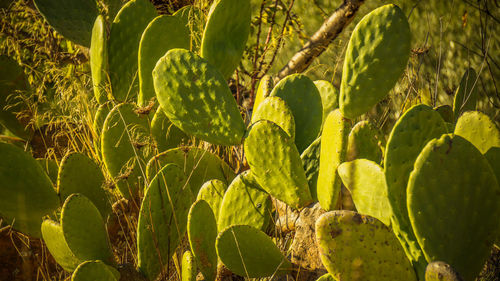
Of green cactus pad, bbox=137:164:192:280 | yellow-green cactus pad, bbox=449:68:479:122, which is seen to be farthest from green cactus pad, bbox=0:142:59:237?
yellow-green cactus pad, bbox=449:68:479:122

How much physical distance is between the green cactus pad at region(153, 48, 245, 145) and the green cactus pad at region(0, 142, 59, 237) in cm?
36

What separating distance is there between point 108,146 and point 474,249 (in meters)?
0.95

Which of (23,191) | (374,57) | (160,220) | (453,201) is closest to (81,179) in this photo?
(23,191)

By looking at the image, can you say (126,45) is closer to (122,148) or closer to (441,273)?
(122,148)

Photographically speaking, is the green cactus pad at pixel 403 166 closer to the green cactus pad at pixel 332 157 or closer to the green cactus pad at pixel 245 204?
the green cactus pad at pixel 332 157

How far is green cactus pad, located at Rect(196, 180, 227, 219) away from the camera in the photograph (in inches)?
47.4

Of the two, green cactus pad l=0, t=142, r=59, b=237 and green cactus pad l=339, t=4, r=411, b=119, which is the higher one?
green cactus pad l=339, t=4, r=411, b=119

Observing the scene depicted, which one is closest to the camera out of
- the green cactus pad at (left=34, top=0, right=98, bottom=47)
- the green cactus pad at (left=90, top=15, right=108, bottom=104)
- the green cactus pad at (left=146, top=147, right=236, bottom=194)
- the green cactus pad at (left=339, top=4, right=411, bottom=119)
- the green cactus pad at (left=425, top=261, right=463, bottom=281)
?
the green cactus pad at (left=425, top=261, right=463, bottom=281)

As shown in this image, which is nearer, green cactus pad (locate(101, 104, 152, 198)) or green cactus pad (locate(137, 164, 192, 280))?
green cactus pad (locate(137, 164, 192, 280))

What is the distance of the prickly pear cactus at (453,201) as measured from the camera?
705mm

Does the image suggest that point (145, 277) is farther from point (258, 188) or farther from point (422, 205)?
point (422, 205)

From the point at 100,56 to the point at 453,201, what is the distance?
3.98 feet

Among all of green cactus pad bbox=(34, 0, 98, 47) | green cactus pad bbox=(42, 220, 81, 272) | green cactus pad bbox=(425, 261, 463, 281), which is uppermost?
green cactus pad bbox=(34, 0, 98, 47)

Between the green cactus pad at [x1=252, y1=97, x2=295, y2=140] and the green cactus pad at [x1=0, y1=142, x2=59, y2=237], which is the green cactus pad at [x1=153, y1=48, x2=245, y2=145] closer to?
the green cactus pad at [x1=252, y1=97, x2=295, y2=140]
